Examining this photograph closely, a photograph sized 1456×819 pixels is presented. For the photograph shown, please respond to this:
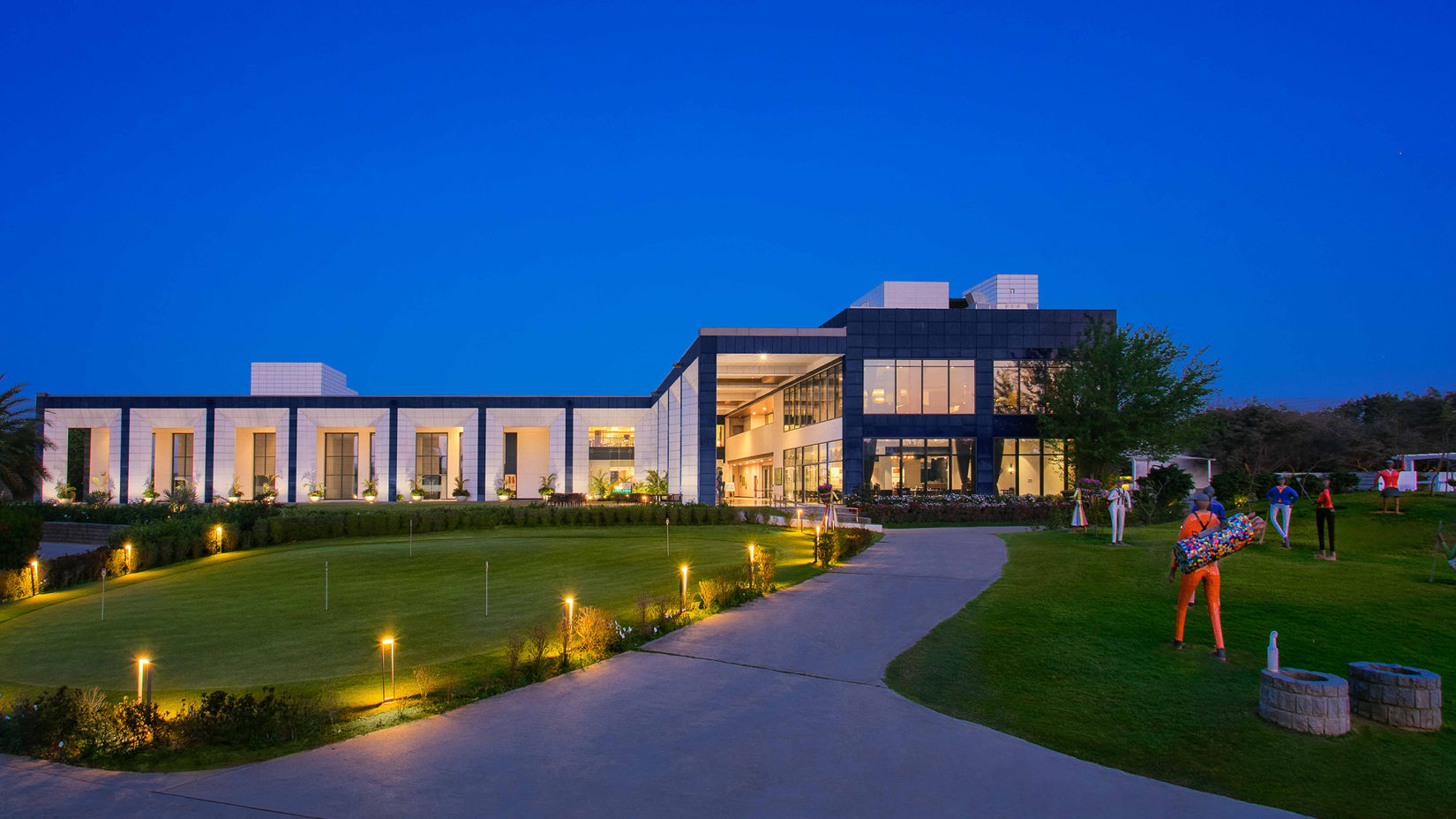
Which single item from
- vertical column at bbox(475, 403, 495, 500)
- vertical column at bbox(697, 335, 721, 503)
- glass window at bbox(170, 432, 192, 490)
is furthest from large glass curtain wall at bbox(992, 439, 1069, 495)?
glass window at bbox(170, 432, 192, 490)

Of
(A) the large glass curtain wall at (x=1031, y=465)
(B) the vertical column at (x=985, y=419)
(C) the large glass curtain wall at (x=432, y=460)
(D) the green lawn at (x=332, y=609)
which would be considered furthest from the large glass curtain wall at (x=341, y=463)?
(A) the large glass curtain wall at (x=1031, y=465)

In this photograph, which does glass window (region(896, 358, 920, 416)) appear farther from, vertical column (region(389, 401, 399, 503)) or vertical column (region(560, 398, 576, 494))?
vertical column (region(389, 401, 399, 503))

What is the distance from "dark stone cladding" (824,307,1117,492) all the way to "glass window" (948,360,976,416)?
9.9 inches

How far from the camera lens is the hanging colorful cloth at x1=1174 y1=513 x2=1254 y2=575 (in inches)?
343

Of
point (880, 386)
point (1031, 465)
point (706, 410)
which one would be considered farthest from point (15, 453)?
point (1031, 465)

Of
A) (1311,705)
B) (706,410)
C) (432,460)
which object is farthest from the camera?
(432,460)

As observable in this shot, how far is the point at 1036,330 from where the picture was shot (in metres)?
38.2

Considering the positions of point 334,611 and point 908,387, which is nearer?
point 334,611

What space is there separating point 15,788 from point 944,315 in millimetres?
36815

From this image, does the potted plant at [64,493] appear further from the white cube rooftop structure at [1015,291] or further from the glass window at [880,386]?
the white cube rooftop structure at [1015,291]

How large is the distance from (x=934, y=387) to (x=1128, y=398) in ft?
28.1

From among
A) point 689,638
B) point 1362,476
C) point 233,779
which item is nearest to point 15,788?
point 233,779

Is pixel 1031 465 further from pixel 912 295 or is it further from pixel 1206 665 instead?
pixel 1206 665

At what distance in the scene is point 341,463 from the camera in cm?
5678
